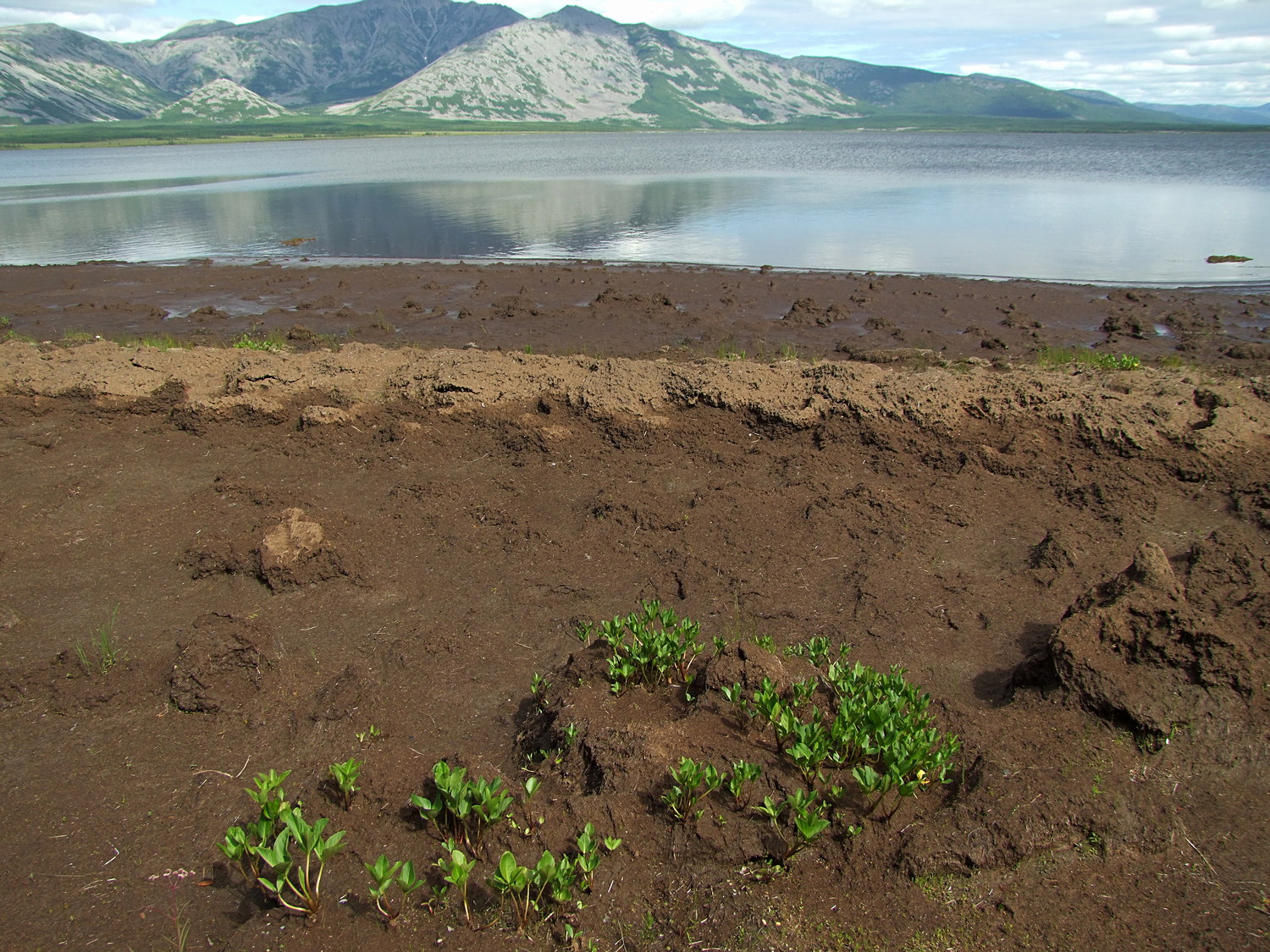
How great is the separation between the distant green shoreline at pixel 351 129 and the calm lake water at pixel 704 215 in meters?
81.0

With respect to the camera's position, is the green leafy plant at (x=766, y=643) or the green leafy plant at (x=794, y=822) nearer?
the green leafy plant at (x=794, y=822)

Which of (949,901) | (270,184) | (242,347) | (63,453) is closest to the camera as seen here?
(949,901)

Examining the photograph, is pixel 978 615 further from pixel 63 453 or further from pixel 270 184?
pixel 270 184

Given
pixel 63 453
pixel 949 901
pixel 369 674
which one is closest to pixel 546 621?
pixel 369 674

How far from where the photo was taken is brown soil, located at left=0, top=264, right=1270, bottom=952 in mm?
3051

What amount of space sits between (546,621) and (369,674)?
1131 millimetres

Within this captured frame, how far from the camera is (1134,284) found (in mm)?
17766

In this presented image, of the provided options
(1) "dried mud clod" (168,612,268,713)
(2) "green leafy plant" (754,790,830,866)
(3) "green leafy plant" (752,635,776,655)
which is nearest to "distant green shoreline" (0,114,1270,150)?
(1) "dried mud clod" (168,612,268,713)

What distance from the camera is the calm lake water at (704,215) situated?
2209 cm

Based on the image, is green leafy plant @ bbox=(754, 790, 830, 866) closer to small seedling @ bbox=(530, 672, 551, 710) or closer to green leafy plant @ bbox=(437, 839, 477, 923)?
green leafy plant @ bbox=(437, 839, 477, 923)

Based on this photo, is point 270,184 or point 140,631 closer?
point 140,631

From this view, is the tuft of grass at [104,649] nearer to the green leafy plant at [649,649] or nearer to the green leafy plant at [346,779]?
A: the green leafy plant at [346,779]

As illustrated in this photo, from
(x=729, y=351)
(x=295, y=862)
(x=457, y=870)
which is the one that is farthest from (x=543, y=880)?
(x=729, y=351)

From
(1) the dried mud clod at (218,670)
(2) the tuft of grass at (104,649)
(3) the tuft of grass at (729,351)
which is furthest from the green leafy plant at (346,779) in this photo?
(3) the tuft of grass at (729,351)
